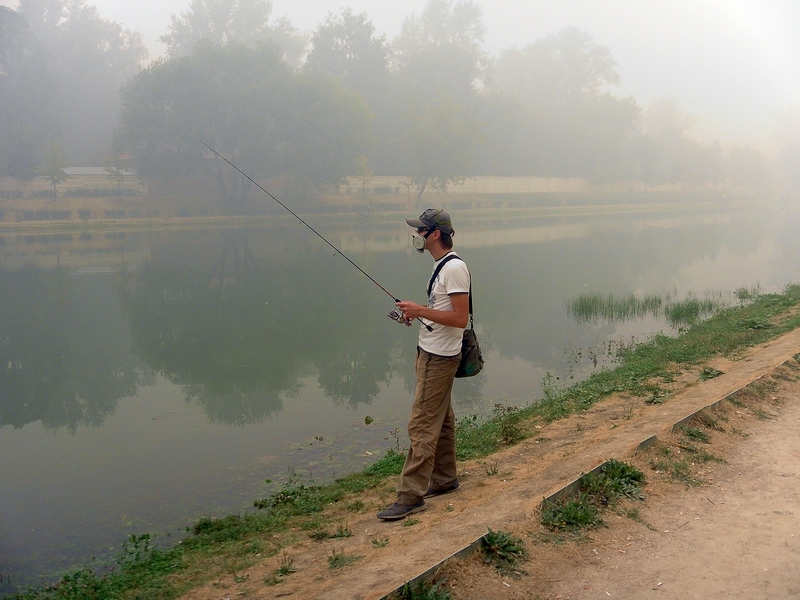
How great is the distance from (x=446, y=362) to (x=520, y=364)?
722 centimetres

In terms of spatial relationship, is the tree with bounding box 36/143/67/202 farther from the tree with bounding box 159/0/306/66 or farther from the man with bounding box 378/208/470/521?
the man with bounding box 378/208/470/521

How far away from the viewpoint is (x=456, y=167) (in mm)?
57656

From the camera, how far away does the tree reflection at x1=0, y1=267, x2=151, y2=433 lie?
10.1 metres

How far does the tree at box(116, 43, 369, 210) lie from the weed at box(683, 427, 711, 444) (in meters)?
42.0

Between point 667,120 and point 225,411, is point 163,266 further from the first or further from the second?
point 667,120

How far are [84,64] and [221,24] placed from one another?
47.4 ft

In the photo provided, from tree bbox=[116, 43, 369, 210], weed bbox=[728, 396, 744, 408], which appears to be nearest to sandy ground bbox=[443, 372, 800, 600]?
weed bbox=[728, 396, 744, 408]

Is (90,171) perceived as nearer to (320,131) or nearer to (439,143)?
(320,131)

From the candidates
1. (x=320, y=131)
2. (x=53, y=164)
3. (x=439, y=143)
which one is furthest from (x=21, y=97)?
(x=439, y=143)

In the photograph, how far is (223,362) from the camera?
12.2 m

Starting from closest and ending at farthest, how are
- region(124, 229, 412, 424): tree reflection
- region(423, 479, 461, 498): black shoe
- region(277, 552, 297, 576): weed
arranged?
region(277, 552, 297, 576): weed
region(423, 479, 461, 498): black shoe
region(124, 229, 412, 424): tree reflection

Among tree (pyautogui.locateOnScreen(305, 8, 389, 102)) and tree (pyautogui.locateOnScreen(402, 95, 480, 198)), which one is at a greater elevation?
tree (pyautogui.locateOnScreen(305, 8, 389, 102))

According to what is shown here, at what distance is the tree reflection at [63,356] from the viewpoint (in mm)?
10094

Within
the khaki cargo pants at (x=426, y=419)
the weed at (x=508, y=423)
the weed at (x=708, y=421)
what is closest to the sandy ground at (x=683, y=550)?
the weed at (x=708, y=421)
